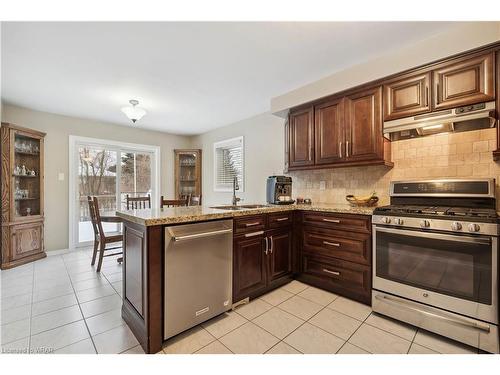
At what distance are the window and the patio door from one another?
1.40 metres

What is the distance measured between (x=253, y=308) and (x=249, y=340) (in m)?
0.45

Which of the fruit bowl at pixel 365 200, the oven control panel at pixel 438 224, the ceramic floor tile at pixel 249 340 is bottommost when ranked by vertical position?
the ceramic floor tile at pixel 249 340

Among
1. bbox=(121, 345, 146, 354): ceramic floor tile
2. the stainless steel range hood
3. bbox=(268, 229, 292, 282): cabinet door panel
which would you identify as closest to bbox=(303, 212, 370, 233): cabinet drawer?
bbox=(268, 229, 292, 282): cabinet door panel

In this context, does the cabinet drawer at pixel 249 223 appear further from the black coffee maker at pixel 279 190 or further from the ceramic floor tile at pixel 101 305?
the ceramic floor tile at pixel 101 305

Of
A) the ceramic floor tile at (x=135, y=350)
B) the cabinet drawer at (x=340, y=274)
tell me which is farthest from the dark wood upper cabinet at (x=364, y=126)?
the ceramic floor tile at (x=135, y=350)

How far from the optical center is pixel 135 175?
4.91 metres

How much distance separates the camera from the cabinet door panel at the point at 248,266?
204 cm

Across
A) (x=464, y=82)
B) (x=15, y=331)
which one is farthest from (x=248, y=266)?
(x=464, y=82)

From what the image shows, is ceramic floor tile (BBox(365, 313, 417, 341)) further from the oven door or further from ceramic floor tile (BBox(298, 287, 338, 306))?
ceramic floor tile (BBox(298, 287, 338, 306))

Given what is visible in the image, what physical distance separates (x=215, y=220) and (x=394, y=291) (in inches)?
62.8

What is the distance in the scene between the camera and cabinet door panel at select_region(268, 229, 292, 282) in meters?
2.38

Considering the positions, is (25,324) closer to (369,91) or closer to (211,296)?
(211,296)
